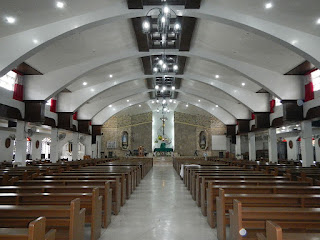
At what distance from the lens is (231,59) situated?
12.5m

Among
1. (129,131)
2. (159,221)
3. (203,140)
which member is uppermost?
(129,131)

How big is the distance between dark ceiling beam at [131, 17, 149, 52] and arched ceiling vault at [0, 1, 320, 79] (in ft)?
3.24

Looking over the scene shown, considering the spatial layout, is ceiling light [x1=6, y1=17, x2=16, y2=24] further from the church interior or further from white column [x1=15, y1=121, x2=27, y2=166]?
white column [x1=15, y1=121, x2=27, y2=166]

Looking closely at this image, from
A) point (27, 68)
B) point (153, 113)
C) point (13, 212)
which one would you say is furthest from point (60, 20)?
point (153, 113)

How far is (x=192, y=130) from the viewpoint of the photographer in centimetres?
3130

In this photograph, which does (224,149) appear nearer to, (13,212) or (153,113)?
(153,113)

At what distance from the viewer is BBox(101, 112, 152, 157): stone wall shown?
3003cm

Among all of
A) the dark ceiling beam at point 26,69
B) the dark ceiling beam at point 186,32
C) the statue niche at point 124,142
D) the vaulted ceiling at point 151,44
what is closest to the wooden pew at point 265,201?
the vaulted ceiling at point 151,44

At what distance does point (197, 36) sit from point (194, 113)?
2020 centimetres

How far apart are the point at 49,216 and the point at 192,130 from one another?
1142 inches

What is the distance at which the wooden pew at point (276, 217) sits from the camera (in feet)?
8.87

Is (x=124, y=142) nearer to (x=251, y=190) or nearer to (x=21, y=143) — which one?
(x=21, y=143)

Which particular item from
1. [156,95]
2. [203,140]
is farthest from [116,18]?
[203,140]

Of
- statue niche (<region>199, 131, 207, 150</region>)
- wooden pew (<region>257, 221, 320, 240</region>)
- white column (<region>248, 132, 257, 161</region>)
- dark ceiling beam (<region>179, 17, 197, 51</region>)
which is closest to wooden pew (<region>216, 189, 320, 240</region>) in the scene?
wooden pew (<region>257, 221, 320, 240</region>)
